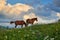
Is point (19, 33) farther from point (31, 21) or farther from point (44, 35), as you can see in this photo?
point (31, 21)

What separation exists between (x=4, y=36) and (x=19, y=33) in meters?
1.78

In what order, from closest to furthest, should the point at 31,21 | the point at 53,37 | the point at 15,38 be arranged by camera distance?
the point at 53,37 → the point at 15,38 → the point at 31,21

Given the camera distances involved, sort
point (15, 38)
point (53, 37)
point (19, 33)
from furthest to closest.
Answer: point (19, 33) → point (15, 38) → point (53, 37)

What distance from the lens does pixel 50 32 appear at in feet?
81.7

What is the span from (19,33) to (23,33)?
1.82 ft

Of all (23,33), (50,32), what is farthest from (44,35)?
(23,33)

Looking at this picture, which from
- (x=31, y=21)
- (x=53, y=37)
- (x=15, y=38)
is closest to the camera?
(x=53, y=37)

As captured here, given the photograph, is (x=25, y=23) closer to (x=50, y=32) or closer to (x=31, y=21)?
(x=31, y=21)

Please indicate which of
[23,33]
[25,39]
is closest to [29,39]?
[25,39]

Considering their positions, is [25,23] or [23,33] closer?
[23,33]

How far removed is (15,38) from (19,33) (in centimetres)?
181

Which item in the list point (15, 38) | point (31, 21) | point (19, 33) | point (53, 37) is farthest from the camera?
point (31, 21)

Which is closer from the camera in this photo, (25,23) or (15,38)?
(15,38)

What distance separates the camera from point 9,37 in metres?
25.3
